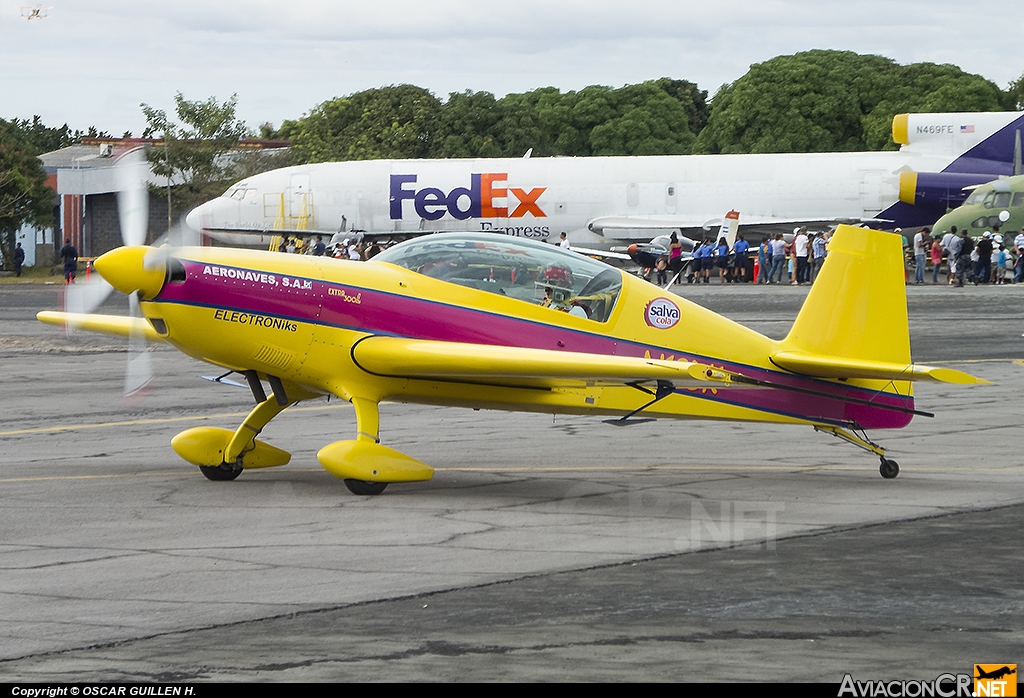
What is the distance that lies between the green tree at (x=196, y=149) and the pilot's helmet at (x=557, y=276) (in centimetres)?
6002

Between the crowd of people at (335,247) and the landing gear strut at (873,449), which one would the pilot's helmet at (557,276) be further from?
the crowd of people at (335,247)

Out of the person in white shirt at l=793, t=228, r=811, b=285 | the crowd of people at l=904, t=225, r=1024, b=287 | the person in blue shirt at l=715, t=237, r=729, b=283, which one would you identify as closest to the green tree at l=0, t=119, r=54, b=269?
the person in blue shirt at l=715, t=237, r=729, b=283

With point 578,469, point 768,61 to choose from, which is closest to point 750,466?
point 578,469

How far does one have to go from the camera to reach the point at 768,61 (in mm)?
88625

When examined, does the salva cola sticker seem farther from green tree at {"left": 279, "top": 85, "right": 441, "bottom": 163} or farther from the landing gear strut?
green tree at {"left": 279, "top": 85, "right": 441, "bottom": 163}

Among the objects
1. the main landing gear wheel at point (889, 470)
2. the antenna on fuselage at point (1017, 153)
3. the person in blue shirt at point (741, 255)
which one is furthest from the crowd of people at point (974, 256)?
the main landing gear wheel at point (889, 470)

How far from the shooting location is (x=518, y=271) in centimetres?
1034

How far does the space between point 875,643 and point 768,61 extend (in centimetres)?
8750

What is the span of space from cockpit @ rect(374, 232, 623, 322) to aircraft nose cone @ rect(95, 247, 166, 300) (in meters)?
1.98

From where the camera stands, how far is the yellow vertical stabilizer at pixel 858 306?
10.5m

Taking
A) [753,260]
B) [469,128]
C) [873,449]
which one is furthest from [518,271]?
[469,128]

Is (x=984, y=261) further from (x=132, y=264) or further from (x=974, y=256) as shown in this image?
(x=132, y=264)

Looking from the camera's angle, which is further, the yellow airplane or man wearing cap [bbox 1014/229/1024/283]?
man wearing cap [bbox 1014/229/1024/283]

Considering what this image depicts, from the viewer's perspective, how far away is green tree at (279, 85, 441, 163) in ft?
264
